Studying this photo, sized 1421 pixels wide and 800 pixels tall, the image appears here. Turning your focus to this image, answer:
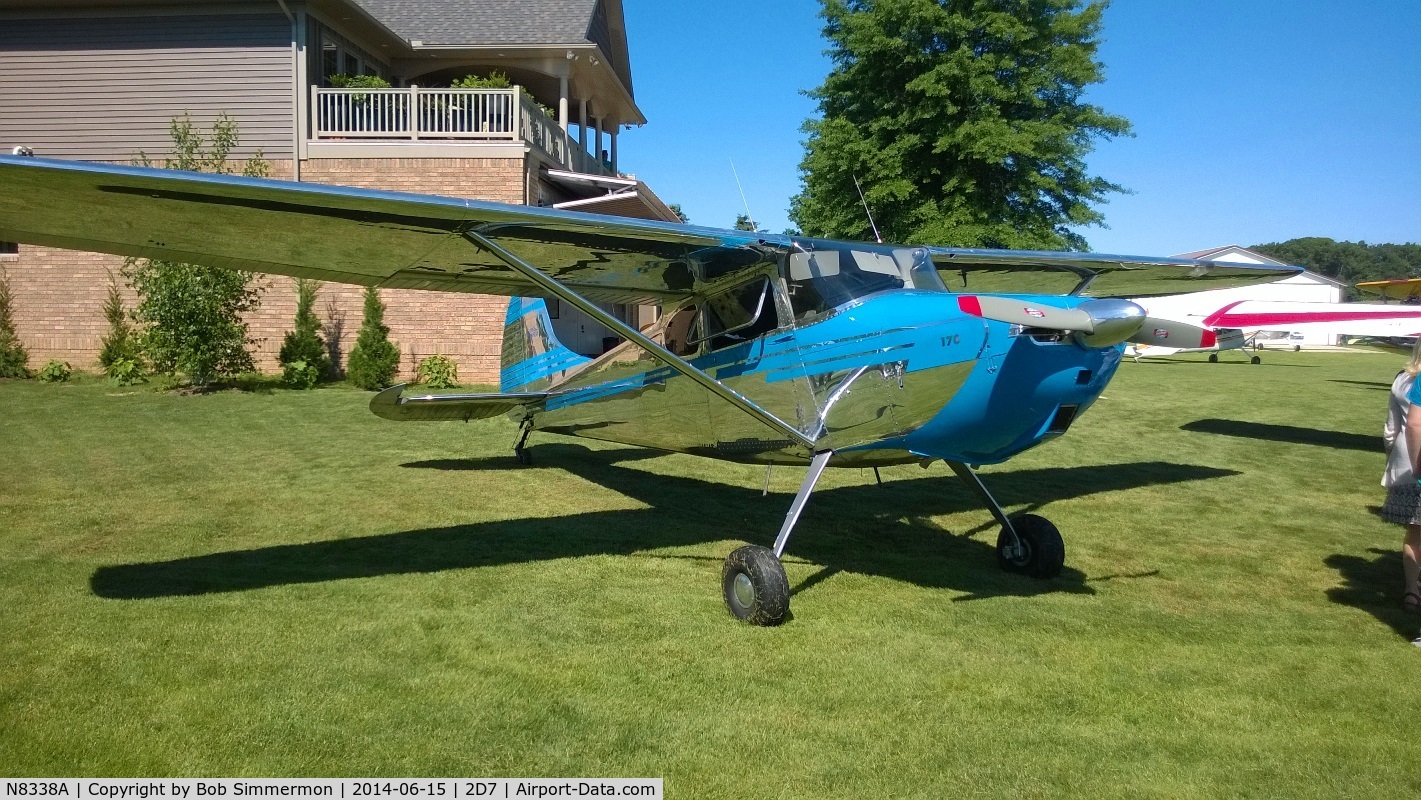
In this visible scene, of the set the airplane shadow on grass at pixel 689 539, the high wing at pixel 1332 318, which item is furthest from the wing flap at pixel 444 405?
the high wing at pixel 1332 318

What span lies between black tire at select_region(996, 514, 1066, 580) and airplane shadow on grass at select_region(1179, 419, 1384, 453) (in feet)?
28.6

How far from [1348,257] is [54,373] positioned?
486 ft

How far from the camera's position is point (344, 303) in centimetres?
1841

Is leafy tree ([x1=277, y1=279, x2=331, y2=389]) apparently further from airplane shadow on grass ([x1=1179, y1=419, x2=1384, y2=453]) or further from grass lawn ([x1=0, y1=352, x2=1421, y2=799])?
airplane shadow on grass ([x1=1179, y1=419, x2=1384, y2=453])

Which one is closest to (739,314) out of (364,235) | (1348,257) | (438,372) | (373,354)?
(364,235)

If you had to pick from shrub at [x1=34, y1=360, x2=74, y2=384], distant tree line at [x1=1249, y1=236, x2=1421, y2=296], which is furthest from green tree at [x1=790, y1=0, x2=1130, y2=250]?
distant tree line at [x1=1249, y1=236, x2=1421, y2=296]

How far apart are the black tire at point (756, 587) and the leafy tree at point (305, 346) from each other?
14.4 metres

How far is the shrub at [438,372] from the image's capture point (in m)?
17.5

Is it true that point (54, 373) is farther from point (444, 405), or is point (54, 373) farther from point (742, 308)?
point (742, 308)

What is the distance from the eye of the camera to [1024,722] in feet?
12.5

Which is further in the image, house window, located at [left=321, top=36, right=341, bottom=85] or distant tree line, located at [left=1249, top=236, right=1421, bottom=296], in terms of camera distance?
distant tree line, located at [left=1249, top=236, right=1421, bottom=296]

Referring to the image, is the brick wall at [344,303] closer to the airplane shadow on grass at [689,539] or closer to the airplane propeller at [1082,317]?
the airplane shadow on grass at [689,539]

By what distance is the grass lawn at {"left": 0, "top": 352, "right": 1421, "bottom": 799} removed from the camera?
3.44 m

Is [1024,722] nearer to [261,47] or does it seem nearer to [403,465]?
[403,465]
